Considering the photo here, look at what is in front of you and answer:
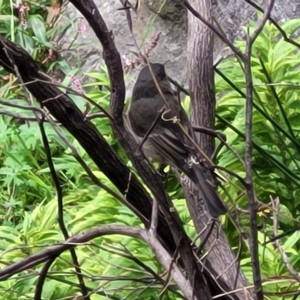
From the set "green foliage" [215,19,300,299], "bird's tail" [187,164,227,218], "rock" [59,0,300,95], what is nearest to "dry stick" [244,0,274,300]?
"bird's tail" [187,164,227,218]

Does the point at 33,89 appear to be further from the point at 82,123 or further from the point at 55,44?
the point at 55,44

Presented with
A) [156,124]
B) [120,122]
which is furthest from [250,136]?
[156,124]

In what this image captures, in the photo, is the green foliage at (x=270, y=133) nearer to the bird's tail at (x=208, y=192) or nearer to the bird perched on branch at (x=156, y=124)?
the bird perched on branch at (x=156, y=124)

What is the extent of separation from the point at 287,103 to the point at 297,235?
623mm

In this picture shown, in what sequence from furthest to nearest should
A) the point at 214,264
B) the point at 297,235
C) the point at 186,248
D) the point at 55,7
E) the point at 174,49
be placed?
the point at 55,7, the point at 174,49, the point at 297,235, the point at 214,264, the point at 186,248

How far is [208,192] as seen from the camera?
176cm

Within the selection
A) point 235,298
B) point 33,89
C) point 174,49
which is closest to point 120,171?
point 33,89

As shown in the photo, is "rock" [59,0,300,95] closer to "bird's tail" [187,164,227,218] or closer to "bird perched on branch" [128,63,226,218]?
"bird perched on branch" [128,63,226,218]

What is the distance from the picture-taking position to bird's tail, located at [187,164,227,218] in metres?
1.70

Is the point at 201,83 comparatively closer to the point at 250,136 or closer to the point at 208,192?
the point at 208,192

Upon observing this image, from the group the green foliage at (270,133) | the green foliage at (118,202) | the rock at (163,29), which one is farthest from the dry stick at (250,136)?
the rock at (163,29)

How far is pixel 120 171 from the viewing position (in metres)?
Answer: 1.49

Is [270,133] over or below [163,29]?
below

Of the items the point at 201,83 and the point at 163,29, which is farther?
the point at 163,29
